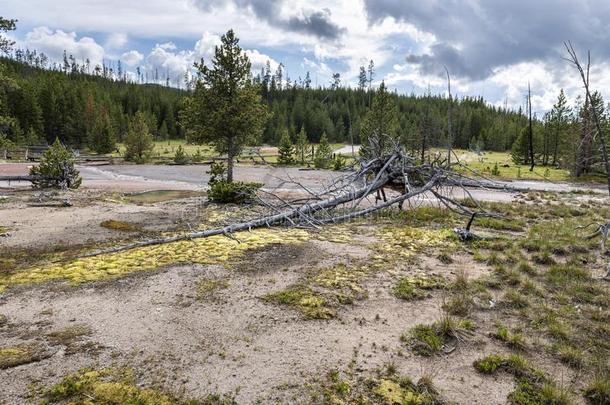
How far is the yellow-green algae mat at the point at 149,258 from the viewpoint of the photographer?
8273 mm

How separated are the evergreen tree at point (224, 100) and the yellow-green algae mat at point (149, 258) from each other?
1241cm

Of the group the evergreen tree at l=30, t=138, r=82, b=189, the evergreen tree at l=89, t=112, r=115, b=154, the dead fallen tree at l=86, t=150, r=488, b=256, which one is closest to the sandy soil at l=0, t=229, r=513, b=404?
the dead fallen tree at l=86, t=150, r=488, b=256

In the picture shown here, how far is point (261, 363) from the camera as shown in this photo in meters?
5.32

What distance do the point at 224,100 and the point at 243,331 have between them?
747 inches

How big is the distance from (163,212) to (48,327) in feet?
34.3

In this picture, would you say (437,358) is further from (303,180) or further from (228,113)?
(303,180)

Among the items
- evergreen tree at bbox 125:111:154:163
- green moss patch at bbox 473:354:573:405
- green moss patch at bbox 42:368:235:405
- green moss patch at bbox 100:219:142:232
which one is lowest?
green moss patch at bbox 42:368:235:405

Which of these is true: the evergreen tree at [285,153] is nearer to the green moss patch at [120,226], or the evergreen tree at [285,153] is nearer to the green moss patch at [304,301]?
the green moss patch at [120,226]

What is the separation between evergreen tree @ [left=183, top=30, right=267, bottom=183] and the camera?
22.9 metres

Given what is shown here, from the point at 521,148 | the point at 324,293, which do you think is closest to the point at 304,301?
the point at 324,293

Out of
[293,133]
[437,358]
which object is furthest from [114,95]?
[437,358]

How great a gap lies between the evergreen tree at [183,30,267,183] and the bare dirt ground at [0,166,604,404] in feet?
45.8

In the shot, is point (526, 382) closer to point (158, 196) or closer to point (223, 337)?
point (223, 337)

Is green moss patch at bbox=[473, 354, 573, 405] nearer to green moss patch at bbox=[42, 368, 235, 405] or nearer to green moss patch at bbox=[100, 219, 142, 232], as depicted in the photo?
green moss patch at bbox=[42, 368, 235, 405]
